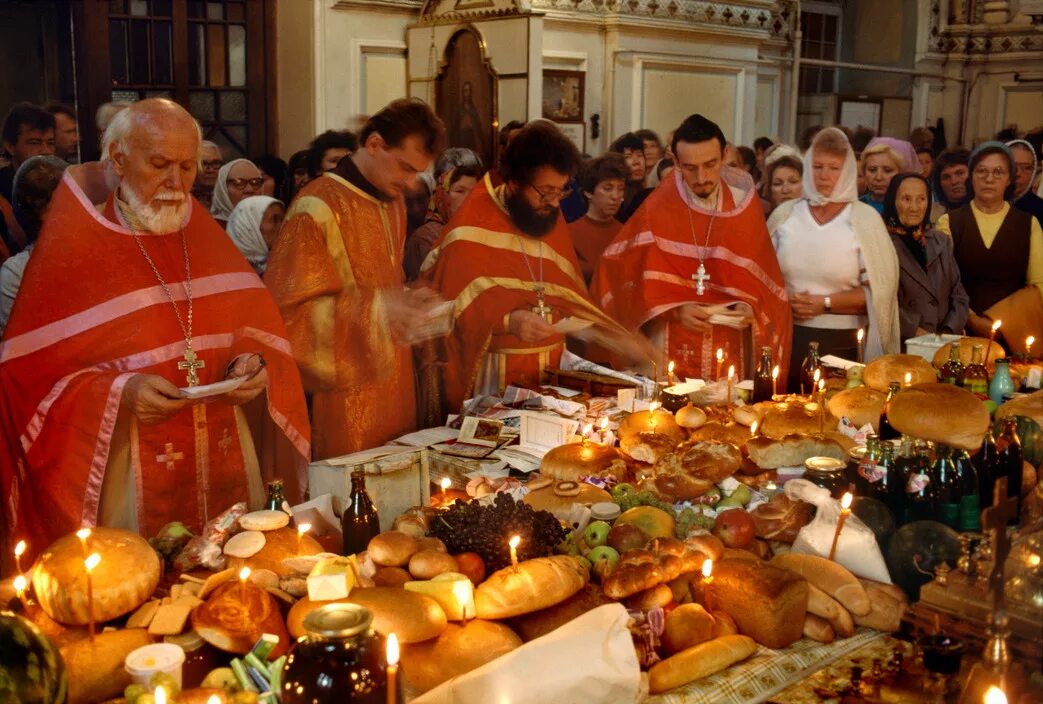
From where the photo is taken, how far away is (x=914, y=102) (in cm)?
1462

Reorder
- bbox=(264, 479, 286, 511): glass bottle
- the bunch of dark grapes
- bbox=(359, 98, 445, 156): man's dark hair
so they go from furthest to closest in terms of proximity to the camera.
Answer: bbox=(359, 98, 445, 156): man's dark hair
bbox=(264, 479, 286, 511): glass bottle
the bunch of dark grapes

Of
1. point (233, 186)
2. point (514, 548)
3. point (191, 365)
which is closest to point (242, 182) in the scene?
point (233, 186)

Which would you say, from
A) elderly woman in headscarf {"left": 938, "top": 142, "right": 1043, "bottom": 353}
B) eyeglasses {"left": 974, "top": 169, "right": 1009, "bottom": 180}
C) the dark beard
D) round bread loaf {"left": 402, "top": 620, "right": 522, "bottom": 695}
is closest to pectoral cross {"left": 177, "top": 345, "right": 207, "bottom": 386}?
round bread loaf {"left": 402, "top": 620, "right": 522, "bottom": 695}

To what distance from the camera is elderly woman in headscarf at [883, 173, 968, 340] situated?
722cm

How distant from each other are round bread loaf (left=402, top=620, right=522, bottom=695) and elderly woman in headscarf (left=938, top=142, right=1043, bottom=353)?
5.72m

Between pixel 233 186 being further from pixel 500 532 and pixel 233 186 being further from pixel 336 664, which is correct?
pixel 336 664

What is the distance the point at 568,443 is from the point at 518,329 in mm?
1538

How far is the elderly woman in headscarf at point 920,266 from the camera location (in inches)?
284

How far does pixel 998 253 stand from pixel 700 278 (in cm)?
240

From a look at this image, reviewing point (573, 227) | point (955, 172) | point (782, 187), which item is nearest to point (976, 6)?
point (955, 172)

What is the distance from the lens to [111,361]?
4.24 metres

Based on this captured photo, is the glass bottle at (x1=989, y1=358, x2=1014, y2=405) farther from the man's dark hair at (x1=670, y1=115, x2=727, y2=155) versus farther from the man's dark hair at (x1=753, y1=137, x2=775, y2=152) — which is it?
the man's dark hair at (x1=753, y1=137, x2=775, y2=152)

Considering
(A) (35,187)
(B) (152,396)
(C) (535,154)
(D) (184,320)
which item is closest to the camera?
(B) (152,396)

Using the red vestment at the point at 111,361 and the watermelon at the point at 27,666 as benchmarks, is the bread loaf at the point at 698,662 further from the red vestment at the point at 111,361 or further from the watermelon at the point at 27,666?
the red vestment at the point at 111,361
